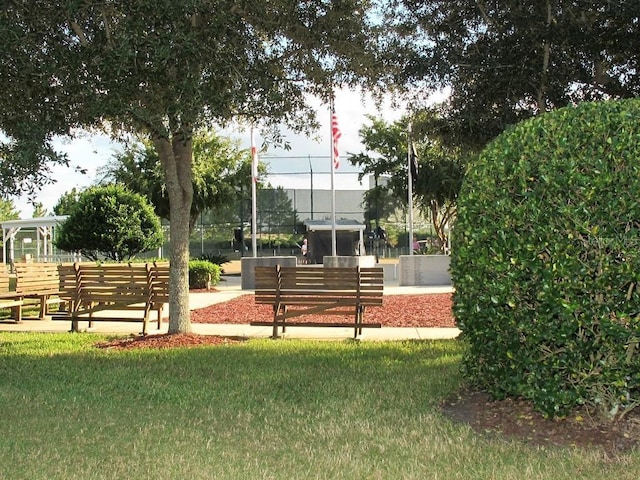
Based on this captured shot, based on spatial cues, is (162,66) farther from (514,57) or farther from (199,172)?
(199,172)

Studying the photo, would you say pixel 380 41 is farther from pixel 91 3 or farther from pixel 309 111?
pixel 91 3

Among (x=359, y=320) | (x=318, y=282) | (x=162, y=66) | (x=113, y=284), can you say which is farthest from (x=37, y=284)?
(x=162, y=66)

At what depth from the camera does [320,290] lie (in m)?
10.2

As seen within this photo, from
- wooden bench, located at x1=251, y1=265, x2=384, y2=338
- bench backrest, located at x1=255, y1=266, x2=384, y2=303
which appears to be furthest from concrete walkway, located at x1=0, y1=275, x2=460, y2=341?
bench backrest, located at x1=255, y1=266, x2=384, y2=303

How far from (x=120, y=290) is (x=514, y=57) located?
6.52 meters

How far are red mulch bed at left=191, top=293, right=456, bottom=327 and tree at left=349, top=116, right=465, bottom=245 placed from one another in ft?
62.0

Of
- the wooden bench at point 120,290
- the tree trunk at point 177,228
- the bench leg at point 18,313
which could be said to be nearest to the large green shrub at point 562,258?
the tree trunk at point 177,228

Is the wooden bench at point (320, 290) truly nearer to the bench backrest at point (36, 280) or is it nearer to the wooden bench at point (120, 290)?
the wooden bench at point (120, 290)

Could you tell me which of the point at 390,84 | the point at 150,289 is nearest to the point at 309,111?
the point at 390,84

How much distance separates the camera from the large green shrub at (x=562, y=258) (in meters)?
4.48

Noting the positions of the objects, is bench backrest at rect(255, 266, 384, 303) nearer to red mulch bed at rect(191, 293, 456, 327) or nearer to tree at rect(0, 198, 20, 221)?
red mulch bed at rect(191, 293, 456, 327)

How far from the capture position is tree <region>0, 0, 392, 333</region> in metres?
7.30

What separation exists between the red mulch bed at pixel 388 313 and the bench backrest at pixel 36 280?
8.71ft

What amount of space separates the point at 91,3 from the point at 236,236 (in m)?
31.5
